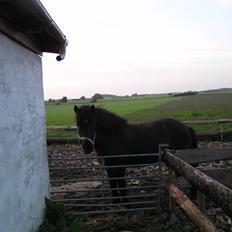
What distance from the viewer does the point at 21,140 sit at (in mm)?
4789

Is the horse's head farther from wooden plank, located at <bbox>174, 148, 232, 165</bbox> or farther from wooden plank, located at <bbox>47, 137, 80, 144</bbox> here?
wooden plank, located at <bbox>47, 137, 80, 144</bbox>

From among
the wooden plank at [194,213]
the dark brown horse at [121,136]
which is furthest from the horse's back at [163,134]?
the wooden plank at [194,213]

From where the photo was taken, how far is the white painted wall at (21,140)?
13.4ft

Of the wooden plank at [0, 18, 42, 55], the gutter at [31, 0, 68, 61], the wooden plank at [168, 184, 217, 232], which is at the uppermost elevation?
the gutter at [31, 0, 68, 61]

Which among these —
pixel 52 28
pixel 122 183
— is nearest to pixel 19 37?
pixel 52 28

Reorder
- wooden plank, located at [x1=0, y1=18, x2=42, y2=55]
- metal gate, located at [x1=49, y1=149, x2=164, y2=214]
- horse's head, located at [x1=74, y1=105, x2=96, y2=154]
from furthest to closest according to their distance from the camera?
horse's head, located at [x1=74, y1=105, x2=96, y2=154] → metal gate, located at [x1=49, y1=149, x2=164, y2=214] → wooden plank, located at [x1=0, y1=18, x2=42, y2=55]

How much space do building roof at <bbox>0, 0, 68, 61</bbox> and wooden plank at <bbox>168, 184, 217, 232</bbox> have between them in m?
2.62

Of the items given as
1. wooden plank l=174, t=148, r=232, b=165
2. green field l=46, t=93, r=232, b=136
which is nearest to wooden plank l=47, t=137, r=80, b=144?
green field l=46, t=93, r=232, b=136

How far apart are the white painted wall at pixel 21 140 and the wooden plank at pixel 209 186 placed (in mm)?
1846

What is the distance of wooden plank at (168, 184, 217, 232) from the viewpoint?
4298mm

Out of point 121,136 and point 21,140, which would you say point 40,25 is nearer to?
point 21,140

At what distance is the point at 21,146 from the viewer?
4770mm

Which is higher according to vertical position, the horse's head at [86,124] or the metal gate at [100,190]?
the horse's head at [86,124]

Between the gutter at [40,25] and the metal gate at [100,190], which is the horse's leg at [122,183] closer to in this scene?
the metal gate at [100,190]
